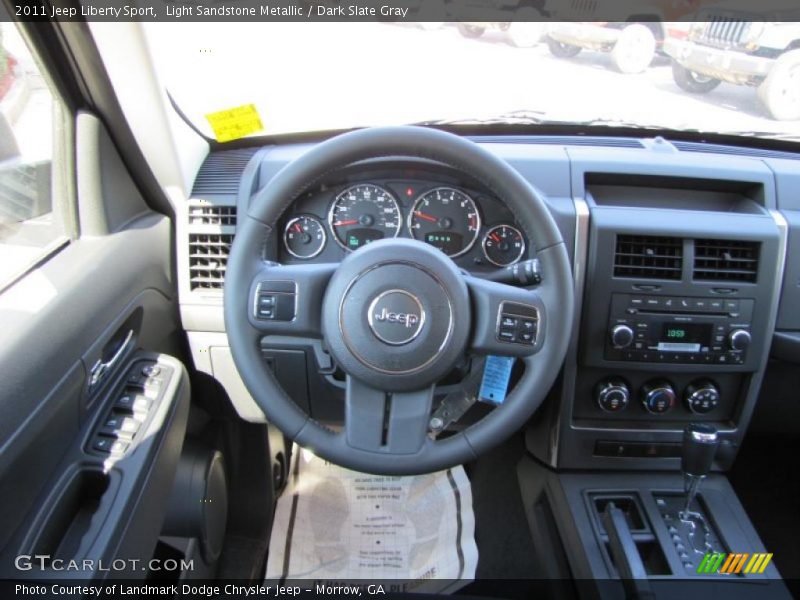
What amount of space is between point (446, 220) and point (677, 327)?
0.65 meters

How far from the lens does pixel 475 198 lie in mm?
1500

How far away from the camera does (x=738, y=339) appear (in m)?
1.57

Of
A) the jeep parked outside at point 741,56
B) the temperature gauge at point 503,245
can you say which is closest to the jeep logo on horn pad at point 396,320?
the temperature gauge at point 503,245

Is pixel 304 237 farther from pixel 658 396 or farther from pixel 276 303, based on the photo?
pixel 658 396

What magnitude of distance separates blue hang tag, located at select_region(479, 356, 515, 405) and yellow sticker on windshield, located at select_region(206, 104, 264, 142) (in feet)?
3.01

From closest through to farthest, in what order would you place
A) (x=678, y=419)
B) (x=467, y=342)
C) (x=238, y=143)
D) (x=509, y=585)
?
(x=467, y=342) < (x=678, y=419) < (x=238, y=143) < (x=509, y=585)

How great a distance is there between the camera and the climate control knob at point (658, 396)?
5.36 ft

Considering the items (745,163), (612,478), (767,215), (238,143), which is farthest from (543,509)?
(238,143)

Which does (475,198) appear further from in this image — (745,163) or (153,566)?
(153,566)

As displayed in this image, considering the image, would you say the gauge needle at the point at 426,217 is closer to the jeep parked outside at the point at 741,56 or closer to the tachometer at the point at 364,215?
the tachometer at the point at 364,215

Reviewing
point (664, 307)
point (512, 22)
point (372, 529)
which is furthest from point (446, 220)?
point (372, 529)

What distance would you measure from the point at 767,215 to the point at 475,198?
77cm

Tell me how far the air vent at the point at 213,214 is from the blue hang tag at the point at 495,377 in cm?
77

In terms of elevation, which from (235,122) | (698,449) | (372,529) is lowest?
(372,529)
